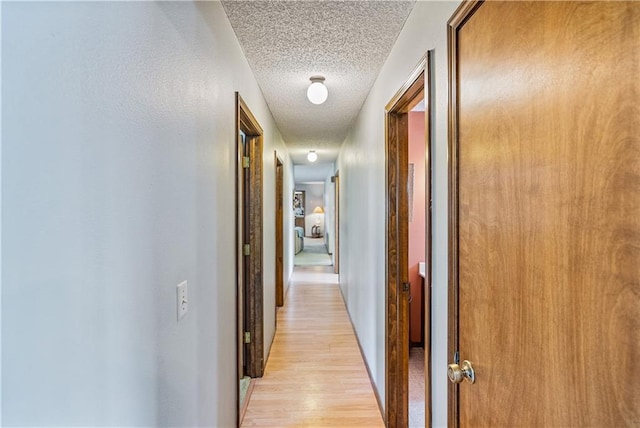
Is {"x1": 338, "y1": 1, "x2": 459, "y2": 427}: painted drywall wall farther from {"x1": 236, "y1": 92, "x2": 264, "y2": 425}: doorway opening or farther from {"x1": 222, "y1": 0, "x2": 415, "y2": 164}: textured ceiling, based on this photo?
{"x1": 236, "y1": 92, "x2": 264, "y2": 425}: doorway opening

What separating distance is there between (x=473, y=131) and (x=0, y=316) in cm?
114

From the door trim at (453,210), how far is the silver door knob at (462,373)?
0.20 ft

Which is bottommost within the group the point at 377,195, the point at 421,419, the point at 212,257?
the point at 421,419

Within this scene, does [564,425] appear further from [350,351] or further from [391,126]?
[350,351]

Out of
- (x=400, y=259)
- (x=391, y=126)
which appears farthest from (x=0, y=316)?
(x=391, y=126)

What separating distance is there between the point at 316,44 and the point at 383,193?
3.33 feet

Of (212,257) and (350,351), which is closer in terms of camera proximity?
(212,257)

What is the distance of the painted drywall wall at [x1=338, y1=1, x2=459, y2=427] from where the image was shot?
4.11 feet

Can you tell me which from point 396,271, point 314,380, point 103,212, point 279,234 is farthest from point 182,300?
point 279,234

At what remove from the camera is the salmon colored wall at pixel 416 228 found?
318cm

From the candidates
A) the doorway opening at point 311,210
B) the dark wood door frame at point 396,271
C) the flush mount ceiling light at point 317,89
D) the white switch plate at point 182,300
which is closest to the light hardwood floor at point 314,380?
the dark wood door frame at point 396,271

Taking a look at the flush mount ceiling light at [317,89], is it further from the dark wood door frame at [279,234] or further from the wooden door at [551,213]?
the dark wood door frame at [279,234]

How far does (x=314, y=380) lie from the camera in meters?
2.67

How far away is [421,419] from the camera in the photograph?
2.19 m
